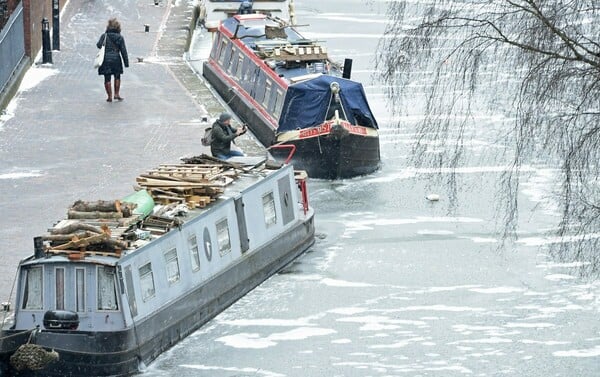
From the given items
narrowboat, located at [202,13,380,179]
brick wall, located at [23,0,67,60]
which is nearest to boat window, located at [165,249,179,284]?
narrowboat, located at [202,13,380,179]

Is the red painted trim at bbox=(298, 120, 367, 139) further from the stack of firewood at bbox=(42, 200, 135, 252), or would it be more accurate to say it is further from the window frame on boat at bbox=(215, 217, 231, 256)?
→ the stack of firewood at bbox=(42, 200, 135, 252)

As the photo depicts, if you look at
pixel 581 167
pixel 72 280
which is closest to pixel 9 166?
pixel 72 280

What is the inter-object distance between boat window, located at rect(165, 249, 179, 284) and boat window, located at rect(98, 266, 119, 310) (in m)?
1.58

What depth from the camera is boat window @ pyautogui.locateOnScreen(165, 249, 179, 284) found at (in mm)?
20625

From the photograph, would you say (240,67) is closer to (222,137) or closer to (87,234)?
(222,137)

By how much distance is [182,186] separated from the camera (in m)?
22.2

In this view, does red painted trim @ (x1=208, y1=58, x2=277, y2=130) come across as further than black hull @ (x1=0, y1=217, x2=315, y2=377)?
Yes

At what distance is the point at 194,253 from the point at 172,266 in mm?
722

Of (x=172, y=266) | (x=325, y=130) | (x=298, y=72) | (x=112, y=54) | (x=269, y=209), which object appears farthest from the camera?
(x=112, y=54)

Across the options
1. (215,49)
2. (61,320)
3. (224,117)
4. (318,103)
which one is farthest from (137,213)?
(215,49)

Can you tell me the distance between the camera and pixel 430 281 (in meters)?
24.1

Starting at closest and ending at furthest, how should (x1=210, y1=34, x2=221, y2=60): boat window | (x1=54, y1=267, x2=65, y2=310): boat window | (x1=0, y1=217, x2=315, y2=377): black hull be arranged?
(x1=0, y1=217, x2=315, y2=377): black hull < (x1=54, y1=267, x2=65, y2=310): boat window < (x1=210, y1=34, x2=221, y2=60): boat window

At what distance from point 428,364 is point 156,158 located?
10129mm

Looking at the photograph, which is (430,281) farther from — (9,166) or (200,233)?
(9,166)
